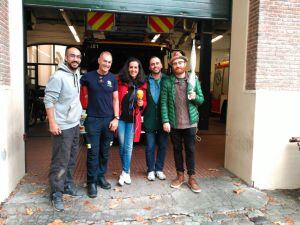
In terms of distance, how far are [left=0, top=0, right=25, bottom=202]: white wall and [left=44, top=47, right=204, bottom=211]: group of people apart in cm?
68

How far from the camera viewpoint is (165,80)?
4.68m

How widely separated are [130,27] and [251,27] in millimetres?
4555

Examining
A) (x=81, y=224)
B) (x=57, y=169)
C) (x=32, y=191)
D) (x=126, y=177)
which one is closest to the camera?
(x=81, y=224)

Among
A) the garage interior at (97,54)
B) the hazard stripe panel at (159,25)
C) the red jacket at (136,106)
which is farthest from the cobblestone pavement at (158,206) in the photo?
the hazard stripe panel at (159,25)

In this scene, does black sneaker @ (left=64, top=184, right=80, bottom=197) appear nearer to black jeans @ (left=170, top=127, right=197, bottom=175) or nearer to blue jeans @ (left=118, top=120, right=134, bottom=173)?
blue jeans @ (left=118, top=120, right=134, bottom=173)

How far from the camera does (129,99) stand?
15.4 ft

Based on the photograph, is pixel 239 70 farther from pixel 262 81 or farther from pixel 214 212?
pixel 214 212

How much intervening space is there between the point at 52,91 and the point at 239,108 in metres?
3.07

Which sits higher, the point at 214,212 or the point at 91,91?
the point at 91,91

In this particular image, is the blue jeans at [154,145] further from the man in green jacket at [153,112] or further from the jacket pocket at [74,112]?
the jacket pocket at [74,112]

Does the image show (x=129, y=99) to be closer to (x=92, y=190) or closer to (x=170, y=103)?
(x=170, y=103)

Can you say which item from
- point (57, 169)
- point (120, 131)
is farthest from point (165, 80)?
Answer: point (57, 169)

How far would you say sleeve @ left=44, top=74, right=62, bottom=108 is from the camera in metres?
3.86

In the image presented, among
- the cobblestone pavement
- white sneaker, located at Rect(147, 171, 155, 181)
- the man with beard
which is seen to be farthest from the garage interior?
the man with beard
